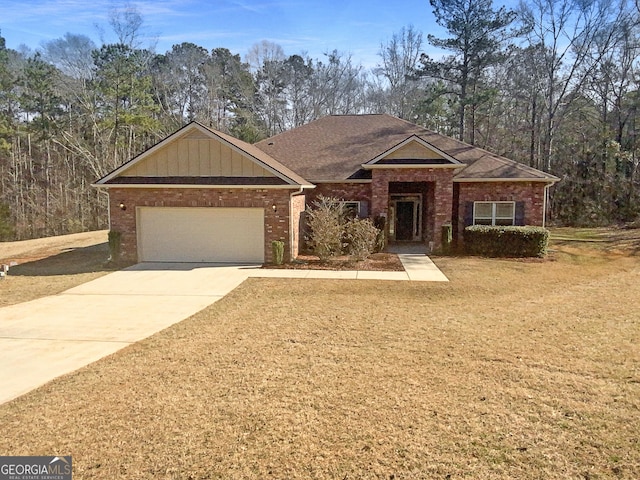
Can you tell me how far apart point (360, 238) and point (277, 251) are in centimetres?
281

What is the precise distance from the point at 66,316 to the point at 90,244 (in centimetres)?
1311

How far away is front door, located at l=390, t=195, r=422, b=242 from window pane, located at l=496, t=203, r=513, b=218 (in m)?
3.76

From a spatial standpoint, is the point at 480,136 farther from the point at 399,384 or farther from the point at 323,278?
the point at 399,384

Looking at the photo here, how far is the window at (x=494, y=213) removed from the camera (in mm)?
17172

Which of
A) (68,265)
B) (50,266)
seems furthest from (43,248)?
(68,265)

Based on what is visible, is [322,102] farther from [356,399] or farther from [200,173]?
[356,399]

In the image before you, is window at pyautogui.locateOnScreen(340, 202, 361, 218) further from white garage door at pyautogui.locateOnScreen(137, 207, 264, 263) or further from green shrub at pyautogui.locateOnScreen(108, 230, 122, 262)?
green shrub at pyautogui.locateOnScreen(108, 230, 122, 262)

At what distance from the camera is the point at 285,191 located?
1430 cm

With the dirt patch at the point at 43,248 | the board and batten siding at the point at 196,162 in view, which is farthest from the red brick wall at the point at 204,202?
the dirt patch at the point at 43,248

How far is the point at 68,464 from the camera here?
3.67 metres

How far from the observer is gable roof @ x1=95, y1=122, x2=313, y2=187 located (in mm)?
14266

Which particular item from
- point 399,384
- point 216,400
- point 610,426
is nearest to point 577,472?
point 610,426

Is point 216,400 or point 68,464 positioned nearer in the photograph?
point 68,464

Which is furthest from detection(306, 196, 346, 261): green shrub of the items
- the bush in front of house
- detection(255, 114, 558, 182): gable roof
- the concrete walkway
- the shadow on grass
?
the shadow on grass
